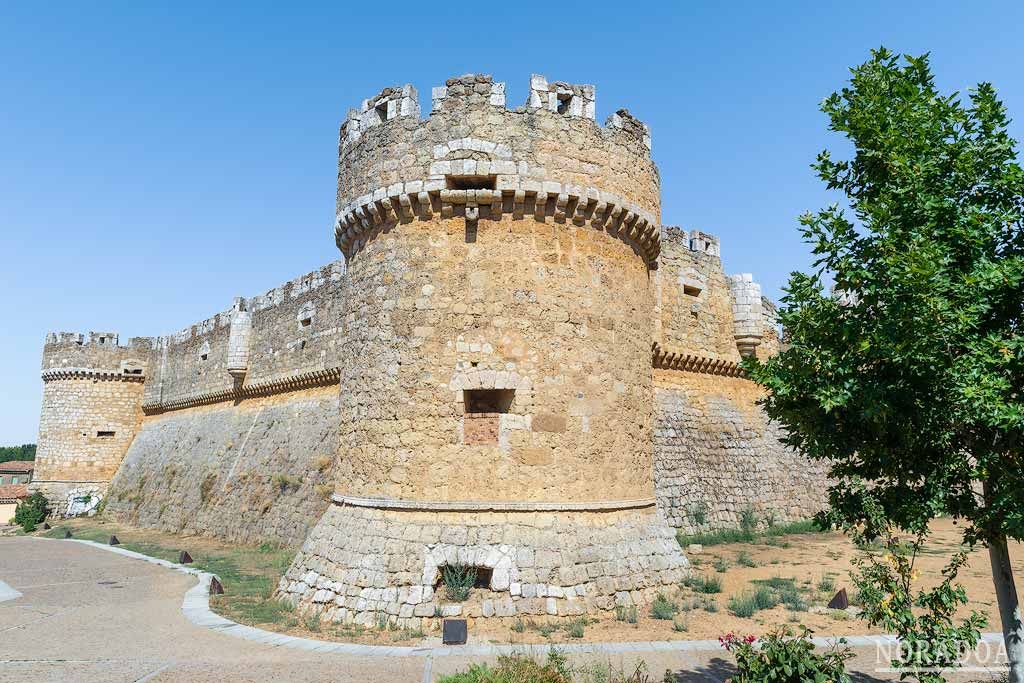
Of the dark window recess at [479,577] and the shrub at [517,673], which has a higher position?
the dark window recess at [479,577]

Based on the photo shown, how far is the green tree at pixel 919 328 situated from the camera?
16.1 ft

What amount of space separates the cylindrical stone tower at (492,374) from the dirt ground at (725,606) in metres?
0.34

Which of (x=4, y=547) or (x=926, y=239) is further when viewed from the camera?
(x=4, y=547)

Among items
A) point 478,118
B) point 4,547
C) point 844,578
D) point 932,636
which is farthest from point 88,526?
point 932,636

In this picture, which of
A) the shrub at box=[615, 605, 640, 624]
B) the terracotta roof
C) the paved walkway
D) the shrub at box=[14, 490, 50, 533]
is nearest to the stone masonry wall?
the shrub at box=[615, 605, 640, 624]

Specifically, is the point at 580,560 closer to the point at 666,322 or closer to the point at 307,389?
the point at 666,322

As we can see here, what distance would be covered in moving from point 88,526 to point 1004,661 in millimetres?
29702

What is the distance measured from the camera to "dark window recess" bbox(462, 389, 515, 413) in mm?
9602

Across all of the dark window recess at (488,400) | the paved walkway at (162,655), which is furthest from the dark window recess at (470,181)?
the paved walkway at (162,655)

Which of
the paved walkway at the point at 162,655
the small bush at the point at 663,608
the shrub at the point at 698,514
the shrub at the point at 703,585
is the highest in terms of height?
the shrub at the point at 698,514

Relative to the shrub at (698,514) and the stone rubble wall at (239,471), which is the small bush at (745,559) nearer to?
the shrub at (698,514)

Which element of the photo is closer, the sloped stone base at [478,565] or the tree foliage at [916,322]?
the tree foliage at [916,322]

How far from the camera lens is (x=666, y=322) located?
57.0 ft

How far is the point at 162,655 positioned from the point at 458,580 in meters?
3.63
